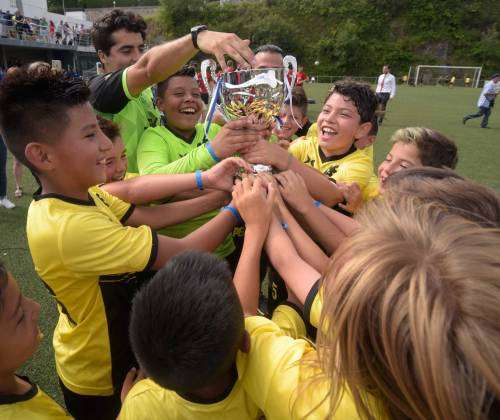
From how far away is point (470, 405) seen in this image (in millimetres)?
686

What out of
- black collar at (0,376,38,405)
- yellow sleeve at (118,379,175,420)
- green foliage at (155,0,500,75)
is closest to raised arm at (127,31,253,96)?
yellow sleeve at (118,379,175,420)

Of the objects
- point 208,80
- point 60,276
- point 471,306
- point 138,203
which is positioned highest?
point 208,80

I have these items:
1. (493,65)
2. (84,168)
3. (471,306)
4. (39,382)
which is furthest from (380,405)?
(493,65)

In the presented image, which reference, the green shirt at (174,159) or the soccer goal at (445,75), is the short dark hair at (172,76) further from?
the soccer goal at (445,75)

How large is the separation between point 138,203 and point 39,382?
1629mm

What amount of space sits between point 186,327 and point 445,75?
4781cm

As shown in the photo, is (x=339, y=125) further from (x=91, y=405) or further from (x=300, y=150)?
(x=91, y=405)

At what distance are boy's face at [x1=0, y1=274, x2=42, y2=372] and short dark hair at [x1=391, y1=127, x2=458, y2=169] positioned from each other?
2.12 metres

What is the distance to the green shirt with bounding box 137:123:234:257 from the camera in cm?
186

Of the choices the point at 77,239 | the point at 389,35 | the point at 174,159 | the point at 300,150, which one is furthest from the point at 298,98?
the point at 389,35

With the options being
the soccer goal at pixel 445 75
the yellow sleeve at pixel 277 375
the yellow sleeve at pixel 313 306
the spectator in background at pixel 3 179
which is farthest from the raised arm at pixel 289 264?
the soccer goal at pixel 445 75

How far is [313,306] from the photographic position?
48.9 inches

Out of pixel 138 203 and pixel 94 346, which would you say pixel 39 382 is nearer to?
pixel 94 346

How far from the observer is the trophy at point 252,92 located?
1680 millimetres
